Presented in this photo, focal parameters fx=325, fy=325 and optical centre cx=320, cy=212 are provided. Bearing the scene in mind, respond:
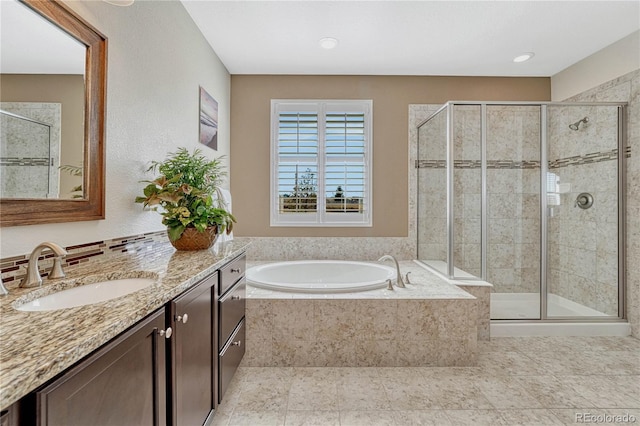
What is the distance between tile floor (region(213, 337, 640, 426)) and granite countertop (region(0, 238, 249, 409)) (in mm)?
980

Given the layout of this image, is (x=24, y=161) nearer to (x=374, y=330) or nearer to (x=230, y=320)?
(x=230, y=320)

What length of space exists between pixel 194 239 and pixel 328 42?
6.70ft

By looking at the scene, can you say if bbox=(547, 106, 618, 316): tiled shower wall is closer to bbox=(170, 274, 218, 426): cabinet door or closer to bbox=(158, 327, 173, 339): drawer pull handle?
bbox=(170, 274, 218, 426): cabinet door

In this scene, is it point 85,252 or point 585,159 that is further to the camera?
point 585,159

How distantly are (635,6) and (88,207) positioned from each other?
12.0 ft

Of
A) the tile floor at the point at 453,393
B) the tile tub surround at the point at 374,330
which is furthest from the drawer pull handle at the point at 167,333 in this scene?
the tile tub surround at the point at 374,330

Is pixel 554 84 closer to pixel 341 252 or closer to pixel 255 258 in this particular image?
pixel 341 252

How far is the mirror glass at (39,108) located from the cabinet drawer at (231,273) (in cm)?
68

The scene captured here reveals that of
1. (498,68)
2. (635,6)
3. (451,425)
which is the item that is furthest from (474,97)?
(451,425)

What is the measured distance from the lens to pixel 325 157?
3535mm

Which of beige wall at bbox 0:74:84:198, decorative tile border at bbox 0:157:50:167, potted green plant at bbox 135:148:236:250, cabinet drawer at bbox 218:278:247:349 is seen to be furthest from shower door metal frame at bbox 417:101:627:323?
decorative tile border at bbox 0:157:50:167

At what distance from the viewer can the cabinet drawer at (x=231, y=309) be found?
63.3 inches

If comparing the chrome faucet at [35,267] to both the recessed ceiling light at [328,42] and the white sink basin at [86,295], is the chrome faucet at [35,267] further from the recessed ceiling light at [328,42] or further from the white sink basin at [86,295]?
the recessed ceiling light at [328,42]

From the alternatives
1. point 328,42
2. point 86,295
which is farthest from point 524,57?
point 86,295
